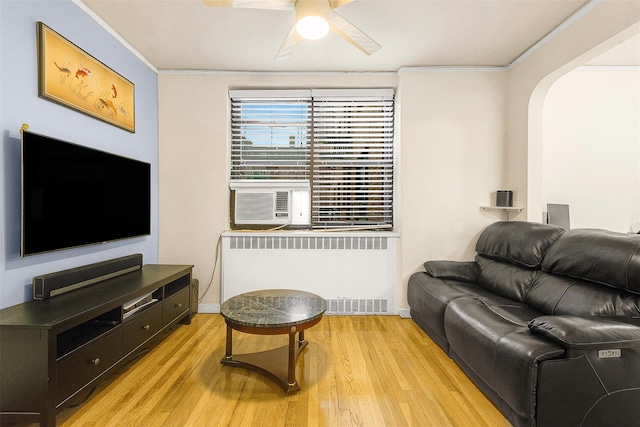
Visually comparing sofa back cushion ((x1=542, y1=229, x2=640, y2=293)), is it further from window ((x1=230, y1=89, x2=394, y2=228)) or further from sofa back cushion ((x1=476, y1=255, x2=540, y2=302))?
window ((x1=230, y1=89, x2=394, y2=228))

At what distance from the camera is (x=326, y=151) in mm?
3598

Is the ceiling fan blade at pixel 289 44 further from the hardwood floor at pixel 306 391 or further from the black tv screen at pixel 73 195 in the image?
the hardwood floor at pixel 306 391

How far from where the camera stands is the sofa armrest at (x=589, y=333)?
1421 millimetres

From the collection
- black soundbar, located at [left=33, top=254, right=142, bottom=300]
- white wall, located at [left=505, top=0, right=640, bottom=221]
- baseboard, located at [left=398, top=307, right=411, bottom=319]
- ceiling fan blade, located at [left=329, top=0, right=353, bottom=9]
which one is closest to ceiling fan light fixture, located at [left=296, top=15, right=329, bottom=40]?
ceiling fan blade, located at [left=329, top=0, right=353, bottom=9]

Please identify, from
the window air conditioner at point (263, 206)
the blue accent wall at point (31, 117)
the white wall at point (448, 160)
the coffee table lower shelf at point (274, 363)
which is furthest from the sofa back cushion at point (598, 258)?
the blue accent wall at point (31, 117)

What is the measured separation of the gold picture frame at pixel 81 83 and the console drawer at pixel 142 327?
1.61m

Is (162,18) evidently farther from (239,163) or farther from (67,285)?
(67,285)

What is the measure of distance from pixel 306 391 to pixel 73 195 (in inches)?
80.2

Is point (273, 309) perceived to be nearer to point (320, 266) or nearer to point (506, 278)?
point (320, 266)

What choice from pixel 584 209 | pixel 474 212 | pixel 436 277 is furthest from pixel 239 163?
pixel 584 209

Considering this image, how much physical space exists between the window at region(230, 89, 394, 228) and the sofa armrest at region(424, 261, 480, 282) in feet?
2.63

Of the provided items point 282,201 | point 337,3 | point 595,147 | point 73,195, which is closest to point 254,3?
point 337,3

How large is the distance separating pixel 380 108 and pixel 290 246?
1916mm

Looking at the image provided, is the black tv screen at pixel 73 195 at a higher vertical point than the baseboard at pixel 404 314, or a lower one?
higher
